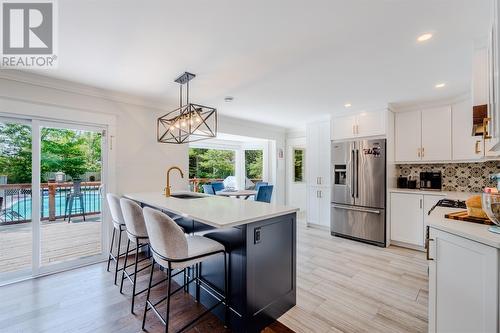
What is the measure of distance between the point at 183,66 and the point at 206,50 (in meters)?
0.44

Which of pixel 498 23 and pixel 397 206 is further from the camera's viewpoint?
pixel 397 206

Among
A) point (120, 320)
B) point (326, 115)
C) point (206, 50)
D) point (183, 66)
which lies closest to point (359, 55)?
point (206, 50)

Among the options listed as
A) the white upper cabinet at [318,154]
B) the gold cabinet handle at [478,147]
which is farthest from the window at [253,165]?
the gold cabinet handle at [478,147]

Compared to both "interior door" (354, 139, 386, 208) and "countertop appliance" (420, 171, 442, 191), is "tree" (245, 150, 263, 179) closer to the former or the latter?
"interior door" (354, 139, 386, 208)

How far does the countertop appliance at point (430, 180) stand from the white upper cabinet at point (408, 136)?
0.42 metres

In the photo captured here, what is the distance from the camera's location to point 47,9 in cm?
156

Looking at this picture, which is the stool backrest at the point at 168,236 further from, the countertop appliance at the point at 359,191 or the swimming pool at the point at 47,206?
the countertop appliance at the point at 359,191

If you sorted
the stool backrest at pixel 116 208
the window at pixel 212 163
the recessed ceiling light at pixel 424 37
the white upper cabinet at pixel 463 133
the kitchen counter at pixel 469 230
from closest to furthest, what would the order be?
the kitchen counter at pixel 469 230 < the recessed ceiling light at pixel 424 37 < the stool backrest at pixel 116 208 < the white upper cabinet at pixel 463 133 < the window at pixel 212 163

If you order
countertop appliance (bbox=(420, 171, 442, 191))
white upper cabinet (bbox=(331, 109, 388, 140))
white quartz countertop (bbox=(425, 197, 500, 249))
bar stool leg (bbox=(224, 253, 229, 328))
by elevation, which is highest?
white upper cabinet (bbox=(331, 109, 388, 140))

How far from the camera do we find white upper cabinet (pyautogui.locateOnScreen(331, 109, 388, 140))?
3.73m

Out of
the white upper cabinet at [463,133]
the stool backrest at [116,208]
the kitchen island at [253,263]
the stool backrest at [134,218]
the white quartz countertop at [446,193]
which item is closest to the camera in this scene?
the kitchen island at [253,263]

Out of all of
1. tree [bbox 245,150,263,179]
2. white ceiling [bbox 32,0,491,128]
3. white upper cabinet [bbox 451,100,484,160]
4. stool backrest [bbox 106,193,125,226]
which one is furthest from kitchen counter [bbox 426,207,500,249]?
tree [bbox 245,150,263,179]

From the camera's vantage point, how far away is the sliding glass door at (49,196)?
261 centimetres

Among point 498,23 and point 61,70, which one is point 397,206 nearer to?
point 498,23
